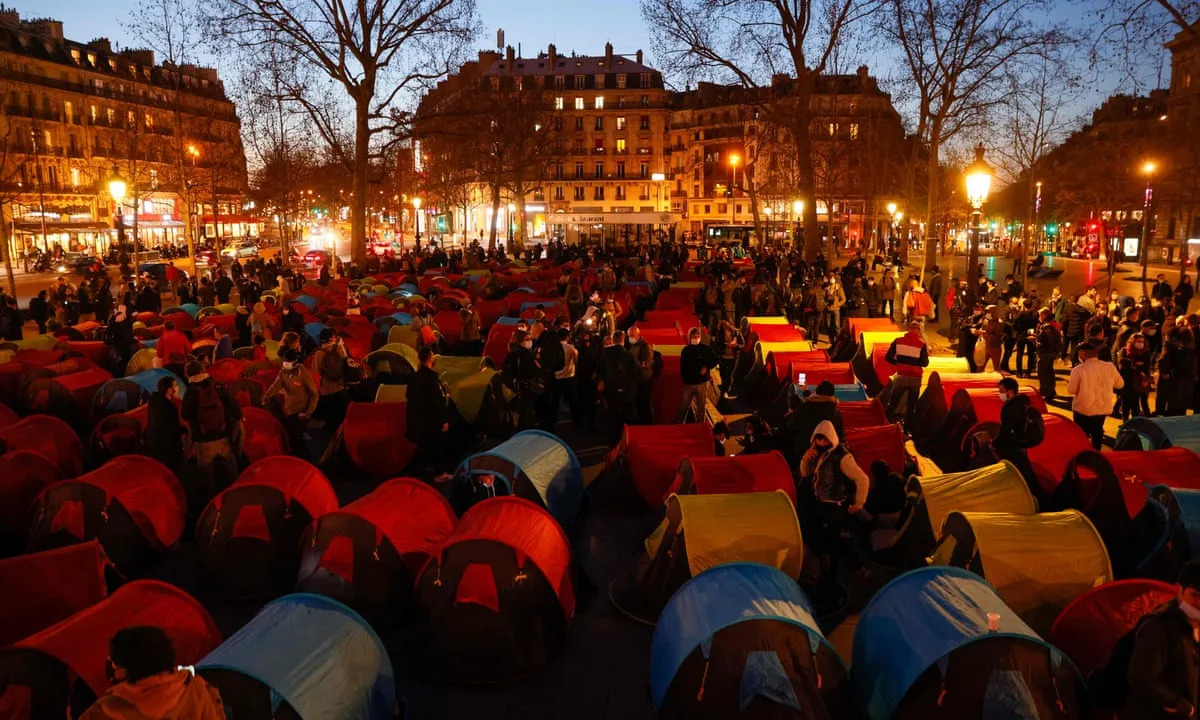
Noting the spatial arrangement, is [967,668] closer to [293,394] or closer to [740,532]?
[740,532]

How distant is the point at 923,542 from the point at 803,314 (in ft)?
47.5

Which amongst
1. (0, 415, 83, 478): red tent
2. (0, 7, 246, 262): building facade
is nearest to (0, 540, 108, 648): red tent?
(0, 415, 83, 478): red tent

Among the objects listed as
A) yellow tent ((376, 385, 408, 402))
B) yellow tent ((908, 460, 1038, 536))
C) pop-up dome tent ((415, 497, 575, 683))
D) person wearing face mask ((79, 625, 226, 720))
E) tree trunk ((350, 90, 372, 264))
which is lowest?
pop-up dome tent ((415, 497, 575, 683))

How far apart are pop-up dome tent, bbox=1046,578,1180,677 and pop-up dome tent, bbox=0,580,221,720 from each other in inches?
213

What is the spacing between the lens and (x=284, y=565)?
776 cm

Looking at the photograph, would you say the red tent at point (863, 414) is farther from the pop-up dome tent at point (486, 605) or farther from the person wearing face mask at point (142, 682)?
the person wearing face mask at point (142, 682)

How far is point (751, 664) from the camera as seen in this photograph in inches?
201

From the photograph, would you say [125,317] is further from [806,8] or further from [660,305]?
[806,8]

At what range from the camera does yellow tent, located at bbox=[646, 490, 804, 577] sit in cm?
661

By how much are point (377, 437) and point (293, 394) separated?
3.99 ft

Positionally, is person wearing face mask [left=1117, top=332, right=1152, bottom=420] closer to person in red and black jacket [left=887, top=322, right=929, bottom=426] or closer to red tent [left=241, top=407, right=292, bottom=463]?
person in red and black jacket [left=887, top=322, right=929, bottom=426]

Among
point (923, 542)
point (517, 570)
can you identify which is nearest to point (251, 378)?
point (517, 570)

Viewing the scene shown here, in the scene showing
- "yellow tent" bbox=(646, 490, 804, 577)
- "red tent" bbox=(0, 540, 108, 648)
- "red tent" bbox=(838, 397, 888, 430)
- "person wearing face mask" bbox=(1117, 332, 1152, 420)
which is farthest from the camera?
"person wearing face mask" bbox=(1117, 332, 1152, 420)

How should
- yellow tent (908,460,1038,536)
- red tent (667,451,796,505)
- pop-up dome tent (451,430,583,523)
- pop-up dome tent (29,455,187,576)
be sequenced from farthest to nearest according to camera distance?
pop-up dome tent (451,430,583,523) < red tent (667,451,796,505) < pop-up dome tent (29,455,187,576) < yellow tent (908,460,1038,536)
